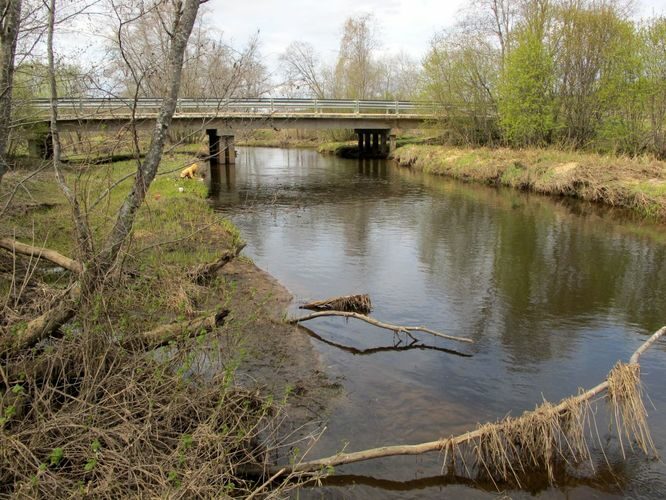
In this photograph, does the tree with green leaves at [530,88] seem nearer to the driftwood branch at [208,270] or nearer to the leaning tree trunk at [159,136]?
the driftwood branch at [208,270]

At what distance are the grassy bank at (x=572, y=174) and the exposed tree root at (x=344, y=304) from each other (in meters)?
12.8

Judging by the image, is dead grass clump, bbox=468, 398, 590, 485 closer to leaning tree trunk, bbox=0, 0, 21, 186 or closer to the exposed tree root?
the exposed tree root

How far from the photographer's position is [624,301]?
10.5 metres

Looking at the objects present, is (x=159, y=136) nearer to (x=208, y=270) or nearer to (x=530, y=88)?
(x=208, y=270)

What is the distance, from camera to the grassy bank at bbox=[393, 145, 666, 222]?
18688mm

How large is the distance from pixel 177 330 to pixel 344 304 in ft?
14.3

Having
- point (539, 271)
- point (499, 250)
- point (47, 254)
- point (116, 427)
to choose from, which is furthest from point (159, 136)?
point (499, 250)

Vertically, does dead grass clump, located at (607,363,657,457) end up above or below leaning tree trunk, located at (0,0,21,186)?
below

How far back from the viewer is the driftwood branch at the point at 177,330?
536cm

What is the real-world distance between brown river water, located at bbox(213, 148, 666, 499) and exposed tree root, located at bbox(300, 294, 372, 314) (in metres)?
0.32

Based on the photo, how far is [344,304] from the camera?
952 cm

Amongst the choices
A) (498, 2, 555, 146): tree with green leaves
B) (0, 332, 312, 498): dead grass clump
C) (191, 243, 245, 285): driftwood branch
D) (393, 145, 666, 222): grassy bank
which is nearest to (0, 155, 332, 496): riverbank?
(0, 332, 312, 498): dead grass clump

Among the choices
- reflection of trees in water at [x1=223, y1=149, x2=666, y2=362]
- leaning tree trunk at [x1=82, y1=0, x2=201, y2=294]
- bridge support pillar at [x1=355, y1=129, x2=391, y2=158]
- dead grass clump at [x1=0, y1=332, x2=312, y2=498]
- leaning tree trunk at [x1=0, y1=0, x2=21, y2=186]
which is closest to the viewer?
dead grass clump at [x1=0, y1=332, x2=312, y2=498]

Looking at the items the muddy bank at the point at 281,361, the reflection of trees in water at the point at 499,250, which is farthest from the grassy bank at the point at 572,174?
the muddy bank at the point at 281,361
